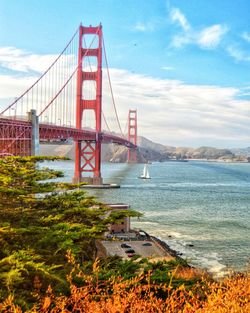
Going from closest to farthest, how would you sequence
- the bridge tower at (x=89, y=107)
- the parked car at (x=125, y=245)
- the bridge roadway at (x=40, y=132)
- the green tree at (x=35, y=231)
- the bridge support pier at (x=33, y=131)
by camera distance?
the green tree at (x=35, y=231), the parked car at (x=125, y=245), the bridge roadway at (x=40, y=132), the bridge support pier at (x=33, y=131), the bridge tower at (x=89, y=107)

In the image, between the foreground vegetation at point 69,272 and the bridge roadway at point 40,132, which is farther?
the bridge roadway at point 40,132

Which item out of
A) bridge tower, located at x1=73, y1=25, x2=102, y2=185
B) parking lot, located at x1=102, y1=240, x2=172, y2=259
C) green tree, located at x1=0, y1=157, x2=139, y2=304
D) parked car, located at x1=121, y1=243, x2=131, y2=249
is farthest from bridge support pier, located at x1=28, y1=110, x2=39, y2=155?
bridge tower, located at x1=73, y1=25, x2=102, y2=185

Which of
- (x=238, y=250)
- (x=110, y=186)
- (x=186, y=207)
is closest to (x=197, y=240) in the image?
(x=238, y=250)

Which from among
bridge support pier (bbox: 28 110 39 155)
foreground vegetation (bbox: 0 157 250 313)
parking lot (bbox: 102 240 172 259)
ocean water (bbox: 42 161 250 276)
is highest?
bridge support pier (bbox: 28 110 39 155)

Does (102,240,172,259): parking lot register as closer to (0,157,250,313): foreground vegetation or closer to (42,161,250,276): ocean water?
(42,161,250,276): ocean water

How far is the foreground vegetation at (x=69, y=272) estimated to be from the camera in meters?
5.05

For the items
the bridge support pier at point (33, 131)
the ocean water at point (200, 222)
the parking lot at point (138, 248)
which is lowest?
the ocean water at point (200, 222)

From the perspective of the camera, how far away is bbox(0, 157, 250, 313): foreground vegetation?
16.6 ft

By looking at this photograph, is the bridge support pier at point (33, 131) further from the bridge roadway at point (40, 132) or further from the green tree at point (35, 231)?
the green tree at point (35, 231)

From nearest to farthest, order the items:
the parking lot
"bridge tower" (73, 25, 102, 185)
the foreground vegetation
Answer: the foreground vegetation
the parking lot
"bridge tower" (73, 25, 102, 185)

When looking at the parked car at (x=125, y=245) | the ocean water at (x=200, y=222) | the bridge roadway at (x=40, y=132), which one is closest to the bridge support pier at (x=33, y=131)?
the bridge roadway at (x=40, y=132)

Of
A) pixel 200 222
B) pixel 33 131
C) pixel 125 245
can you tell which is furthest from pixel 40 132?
pixel 200 222

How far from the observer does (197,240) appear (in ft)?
96.7

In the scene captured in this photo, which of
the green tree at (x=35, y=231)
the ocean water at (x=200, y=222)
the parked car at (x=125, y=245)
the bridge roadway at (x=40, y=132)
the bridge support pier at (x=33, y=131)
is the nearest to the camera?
the green tree at (x=35, y=231)
